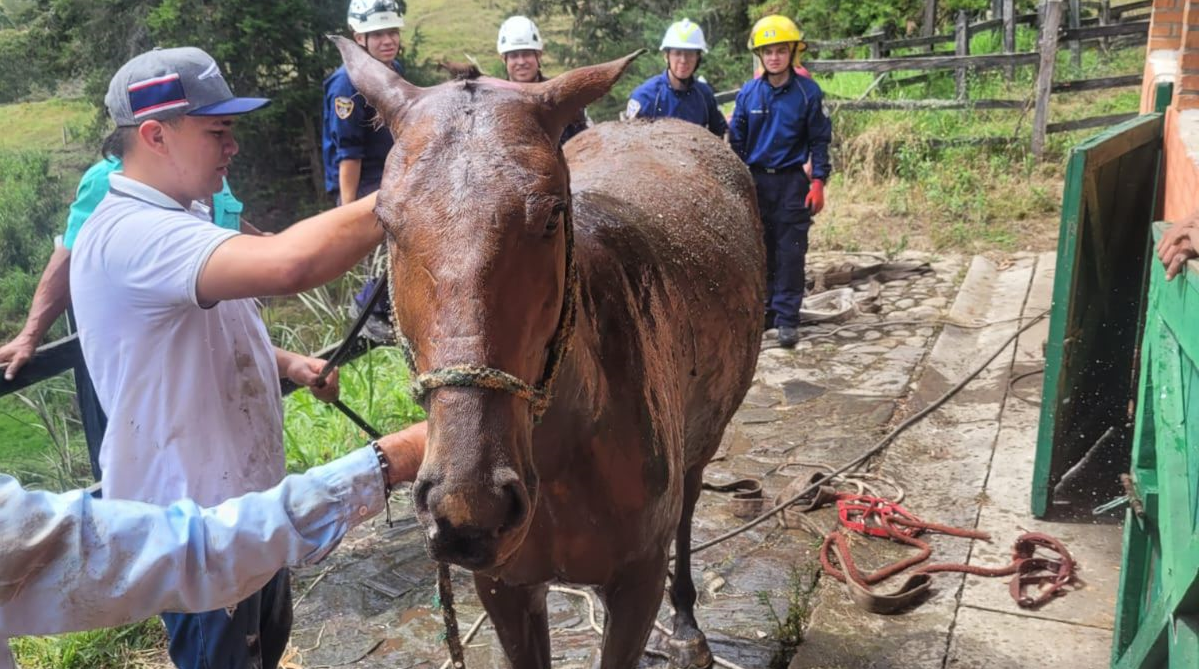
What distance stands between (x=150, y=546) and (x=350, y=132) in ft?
13.9

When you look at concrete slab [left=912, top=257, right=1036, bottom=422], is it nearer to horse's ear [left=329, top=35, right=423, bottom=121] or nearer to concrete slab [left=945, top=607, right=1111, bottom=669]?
concrete slab [left=945, top=607, right=1111, bottom=669]

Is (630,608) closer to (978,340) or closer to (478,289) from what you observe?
(478,289)

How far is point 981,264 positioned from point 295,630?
23.5 ft

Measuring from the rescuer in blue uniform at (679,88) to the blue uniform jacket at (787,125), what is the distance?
0.38 m

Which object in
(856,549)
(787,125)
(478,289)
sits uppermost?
(478,289)

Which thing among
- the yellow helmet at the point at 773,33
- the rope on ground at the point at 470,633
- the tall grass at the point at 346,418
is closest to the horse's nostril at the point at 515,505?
the rope on ground at the point at 470,633

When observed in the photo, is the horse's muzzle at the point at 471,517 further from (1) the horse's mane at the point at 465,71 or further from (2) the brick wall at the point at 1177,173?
(2) the brick wall at the point at 1177,173

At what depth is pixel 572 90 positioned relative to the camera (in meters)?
2.12

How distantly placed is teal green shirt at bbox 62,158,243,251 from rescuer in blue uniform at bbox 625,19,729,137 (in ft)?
13.9

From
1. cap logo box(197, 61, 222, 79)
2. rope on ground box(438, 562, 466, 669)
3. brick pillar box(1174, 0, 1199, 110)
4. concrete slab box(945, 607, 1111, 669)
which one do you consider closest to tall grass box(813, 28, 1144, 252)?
brick pillar box(1174, 0, 1199, 110)

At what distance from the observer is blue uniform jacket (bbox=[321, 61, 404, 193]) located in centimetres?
553

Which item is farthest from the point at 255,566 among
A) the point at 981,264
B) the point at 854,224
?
the point at 854,224

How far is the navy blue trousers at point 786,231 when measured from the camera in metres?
7.40

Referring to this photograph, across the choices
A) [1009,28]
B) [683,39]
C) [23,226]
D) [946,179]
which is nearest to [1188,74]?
[683,39]
